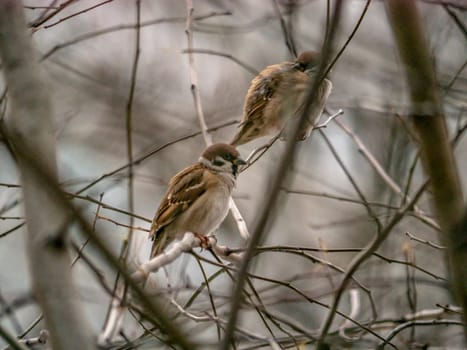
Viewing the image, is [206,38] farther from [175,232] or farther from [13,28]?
[13,28]

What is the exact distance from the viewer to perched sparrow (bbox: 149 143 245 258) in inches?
215

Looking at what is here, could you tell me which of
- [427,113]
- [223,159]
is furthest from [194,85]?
[427,113]

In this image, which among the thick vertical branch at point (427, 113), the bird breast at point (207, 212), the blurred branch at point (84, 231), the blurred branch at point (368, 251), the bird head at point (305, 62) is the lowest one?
the blurred branch at point (84, 231)

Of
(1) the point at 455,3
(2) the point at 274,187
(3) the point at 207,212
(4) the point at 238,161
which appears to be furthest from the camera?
(4) the point at 238,161

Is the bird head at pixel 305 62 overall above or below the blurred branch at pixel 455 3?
above

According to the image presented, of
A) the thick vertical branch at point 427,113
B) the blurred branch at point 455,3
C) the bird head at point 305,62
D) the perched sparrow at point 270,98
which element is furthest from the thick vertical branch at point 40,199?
the bird head at point 305,62

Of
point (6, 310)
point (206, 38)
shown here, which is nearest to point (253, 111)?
point (6, 310)

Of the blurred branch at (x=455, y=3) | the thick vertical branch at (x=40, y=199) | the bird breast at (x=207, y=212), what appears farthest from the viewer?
the bird breast at (x=207, y=212)

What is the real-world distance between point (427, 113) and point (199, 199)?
2.89 metres

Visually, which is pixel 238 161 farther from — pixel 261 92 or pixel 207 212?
pixel 261 92

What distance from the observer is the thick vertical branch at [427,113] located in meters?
2.80

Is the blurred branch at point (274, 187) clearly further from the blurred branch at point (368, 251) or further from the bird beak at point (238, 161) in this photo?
the bird beak at point (238, 161)

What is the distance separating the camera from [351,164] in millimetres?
13383

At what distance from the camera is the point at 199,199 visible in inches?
220
